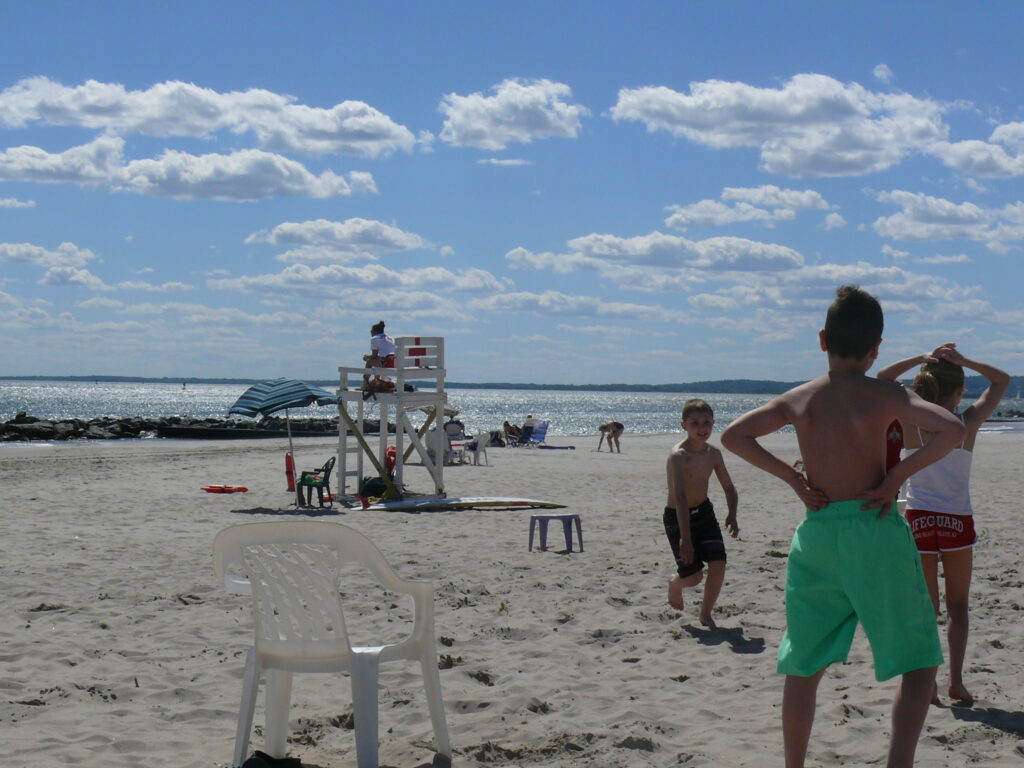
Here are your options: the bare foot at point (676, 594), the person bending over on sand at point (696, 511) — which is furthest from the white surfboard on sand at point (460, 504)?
the person bending over on sand at point (696, 511)

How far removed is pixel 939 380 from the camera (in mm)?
4527

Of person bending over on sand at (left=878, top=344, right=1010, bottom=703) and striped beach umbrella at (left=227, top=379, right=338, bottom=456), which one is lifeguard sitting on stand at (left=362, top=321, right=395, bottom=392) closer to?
striped beach umbrella at (left=227, top=379, right=338, bottom=456)

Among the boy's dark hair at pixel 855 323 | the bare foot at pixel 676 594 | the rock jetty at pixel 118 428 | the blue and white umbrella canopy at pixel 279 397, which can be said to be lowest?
the rock jetty at pixel 118 428

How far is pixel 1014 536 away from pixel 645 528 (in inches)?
143

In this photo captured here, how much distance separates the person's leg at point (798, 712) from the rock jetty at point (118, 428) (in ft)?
126

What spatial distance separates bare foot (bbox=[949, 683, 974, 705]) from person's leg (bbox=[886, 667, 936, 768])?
5.56 feet

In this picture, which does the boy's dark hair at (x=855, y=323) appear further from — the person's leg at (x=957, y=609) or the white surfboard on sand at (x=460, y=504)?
the white surfboard on sand at (x=460, y=504)

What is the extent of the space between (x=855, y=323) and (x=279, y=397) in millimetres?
12583

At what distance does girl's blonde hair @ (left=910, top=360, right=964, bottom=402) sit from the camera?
447cm

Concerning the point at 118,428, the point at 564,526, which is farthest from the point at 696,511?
the point at 118,428

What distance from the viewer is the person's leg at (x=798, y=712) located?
338 cm

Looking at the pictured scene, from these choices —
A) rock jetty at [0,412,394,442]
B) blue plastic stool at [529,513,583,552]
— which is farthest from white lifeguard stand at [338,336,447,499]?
rock jetty at [0,412,394,442]

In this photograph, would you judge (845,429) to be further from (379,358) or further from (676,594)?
(379,358)

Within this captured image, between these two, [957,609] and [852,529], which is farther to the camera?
Answer: [957,609]
